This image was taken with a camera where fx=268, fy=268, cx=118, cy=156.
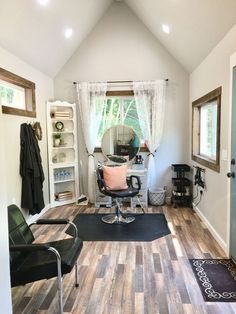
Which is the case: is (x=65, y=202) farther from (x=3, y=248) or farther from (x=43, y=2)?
(x=3, y=248)

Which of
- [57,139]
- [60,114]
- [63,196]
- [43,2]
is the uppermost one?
[43,2]

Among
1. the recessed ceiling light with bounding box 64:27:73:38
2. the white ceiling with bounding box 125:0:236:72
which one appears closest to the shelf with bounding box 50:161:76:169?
the recessed ceiling light with bounding box 64:27:73:38

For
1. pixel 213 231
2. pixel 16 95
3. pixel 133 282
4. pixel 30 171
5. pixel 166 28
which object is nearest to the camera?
pixel 133 282

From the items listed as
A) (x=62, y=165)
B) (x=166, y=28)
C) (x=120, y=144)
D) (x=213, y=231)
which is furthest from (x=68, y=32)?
(x=213, y=231)

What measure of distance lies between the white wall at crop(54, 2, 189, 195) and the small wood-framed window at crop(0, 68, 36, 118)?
112cm

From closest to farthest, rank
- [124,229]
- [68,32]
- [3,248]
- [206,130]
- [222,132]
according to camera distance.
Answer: [3,248] → [222,132] → [124,229] → [68,32] → [206,130]

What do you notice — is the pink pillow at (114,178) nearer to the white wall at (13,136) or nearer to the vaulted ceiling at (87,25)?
the white wall at (13,136)

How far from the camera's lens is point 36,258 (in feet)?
7.24

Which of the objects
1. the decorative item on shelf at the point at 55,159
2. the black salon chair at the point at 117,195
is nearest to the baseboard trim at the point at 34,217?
the decorative item on shelf at the point at 55,159

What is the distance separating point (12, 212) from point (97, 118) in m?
3.16

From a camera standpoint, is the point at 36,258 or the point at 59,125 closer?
the point at 36,258

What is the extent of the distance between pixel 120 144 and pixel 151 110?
35.7 inches

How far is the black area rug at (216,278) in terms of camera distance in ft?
7.52

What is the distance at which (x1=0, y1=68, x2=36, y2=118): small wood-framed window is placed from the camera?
3633mm
